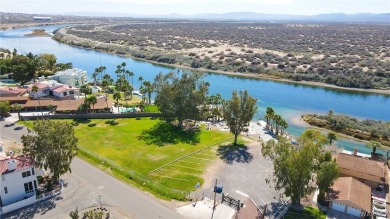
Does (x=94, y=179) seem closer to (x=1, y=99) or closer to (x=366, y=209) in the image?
(x=366, y=209)

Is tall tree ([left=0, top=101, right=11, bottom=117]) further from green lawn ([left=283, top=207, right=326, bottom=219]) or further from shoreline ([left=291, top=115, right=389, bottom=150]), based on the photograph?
shoreline ([left=291, top=115, right=389, bottom=150])

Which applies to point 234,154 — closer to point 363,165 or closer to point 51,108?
point 363,165

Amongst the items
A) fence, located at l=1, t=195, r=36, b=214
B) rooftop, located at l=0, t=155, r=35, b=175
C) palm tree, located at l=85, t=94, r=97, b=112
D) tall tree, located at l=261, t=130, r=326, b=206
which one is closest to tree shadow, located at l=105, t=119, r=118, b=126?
palm tree, located at l=85, t=94, r=97, b=112

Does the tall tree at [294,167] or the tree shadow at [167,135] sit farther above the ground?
the tall tree at [294,167]

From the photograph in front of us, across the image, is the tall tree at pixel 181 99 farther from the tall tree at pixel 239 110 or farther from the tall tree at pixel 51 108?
the tall tree at pixel 51 108

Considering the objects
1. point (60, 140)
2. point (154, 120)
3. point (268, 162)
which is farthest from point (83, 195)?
point (154, 120)

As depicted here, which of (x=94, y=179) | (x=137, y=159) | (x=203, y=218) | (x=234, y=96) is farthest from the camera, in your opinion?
(x=234, y=96)

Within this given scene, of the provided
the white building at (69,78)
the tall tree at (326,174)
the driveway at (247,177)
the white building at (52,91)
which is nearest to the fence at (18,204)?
the driveway at (247,177)
